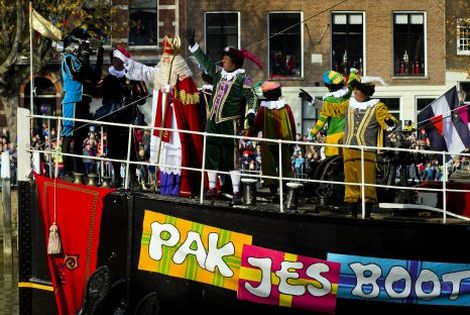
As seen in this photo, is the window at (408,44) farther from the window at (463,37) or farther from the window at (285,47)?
the window at (285,47)

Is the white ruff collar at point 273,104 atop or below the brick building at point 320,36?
below

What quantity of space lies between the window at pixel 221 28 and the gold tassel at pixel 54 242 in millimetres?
23133

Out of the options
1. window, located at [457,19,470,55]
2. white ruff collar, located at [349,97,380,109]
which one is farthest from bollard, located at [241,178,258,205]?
window, located at [457,19,470,55]

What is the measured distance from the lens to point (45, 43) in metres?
22.6

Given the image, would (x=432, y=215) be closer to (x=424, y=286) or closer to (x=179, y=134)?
(x=424, y=286)

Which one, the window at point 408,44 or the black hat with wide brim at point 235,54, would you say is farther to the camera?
the window at point 408,44

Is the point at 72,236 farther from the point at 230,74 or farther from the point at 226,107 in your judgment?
the point at 230,74

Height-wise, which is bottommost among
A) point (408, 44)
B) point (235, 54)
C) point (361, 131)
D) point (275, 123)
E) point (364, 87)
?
point (361, 131)

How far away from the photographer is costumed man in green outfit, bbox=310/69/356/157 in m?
11.2

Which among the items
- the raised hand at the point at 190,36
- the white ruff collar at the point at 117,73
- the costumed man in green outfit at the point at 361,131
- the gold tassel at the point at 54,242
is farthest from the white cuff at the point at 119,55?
the costumed man in green outfit at the point at 361,131

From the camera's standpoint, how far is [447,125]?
11.0 metres

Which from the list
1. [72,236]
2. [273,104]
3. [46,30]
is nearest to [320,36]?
[273,104]

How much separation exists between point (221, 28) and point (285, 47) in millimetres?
2104

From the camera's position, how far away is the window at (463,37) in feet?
97.6
